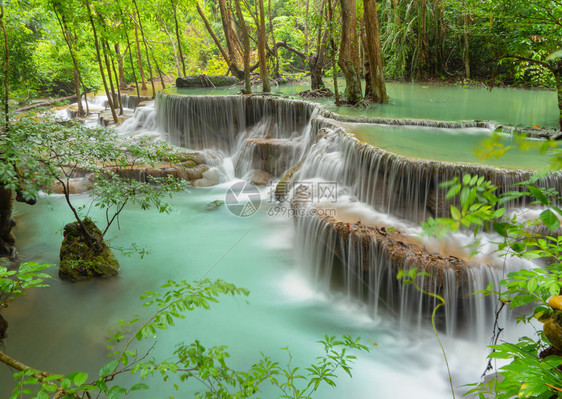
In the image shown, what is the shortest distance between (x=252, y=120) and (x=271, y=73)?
372 inches

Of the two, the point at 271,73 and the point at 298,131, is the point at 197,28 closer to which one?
the point at 271,73

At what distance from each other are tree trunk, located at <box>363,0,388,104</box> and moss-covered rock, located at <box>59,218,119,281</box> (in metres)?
8.38

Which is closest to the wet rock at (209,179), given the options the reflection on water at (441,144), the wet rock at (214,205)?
the wet rock at (214,205)

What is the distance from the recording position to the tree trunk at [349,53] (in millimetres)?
9430

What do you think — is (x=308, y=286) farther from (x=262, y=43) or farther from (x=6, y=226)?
(x=262, y=43)

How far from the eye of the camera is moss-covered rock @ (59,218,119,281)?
215 inches

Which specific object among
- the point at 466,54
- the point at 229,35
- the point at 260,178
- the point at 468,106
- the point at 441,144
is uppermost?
the point at 229,35

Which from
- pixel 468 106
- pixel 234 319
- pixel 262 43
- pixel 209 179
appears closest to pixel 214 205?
pixel 209 179

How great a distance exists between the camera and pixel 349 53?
32.3 ft

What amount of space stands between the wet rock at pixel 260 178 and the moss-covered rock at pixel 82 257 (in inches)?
184

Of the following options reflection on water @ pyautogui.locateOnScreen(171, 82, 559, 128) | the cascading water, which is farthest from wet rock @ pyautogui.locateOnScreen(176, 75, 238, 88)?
the cascading water

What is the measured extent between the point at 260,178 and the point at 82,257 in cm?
512

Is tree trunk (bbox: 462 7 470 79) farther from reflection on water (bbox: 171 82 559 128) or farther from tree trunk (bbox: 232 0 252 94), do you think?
tree trunk (bbox: 232 0 252 94)

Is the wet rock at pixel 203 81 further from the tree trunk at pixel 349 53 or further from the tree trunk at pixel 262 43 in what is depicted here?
the tree trunk at pixel 349 53
